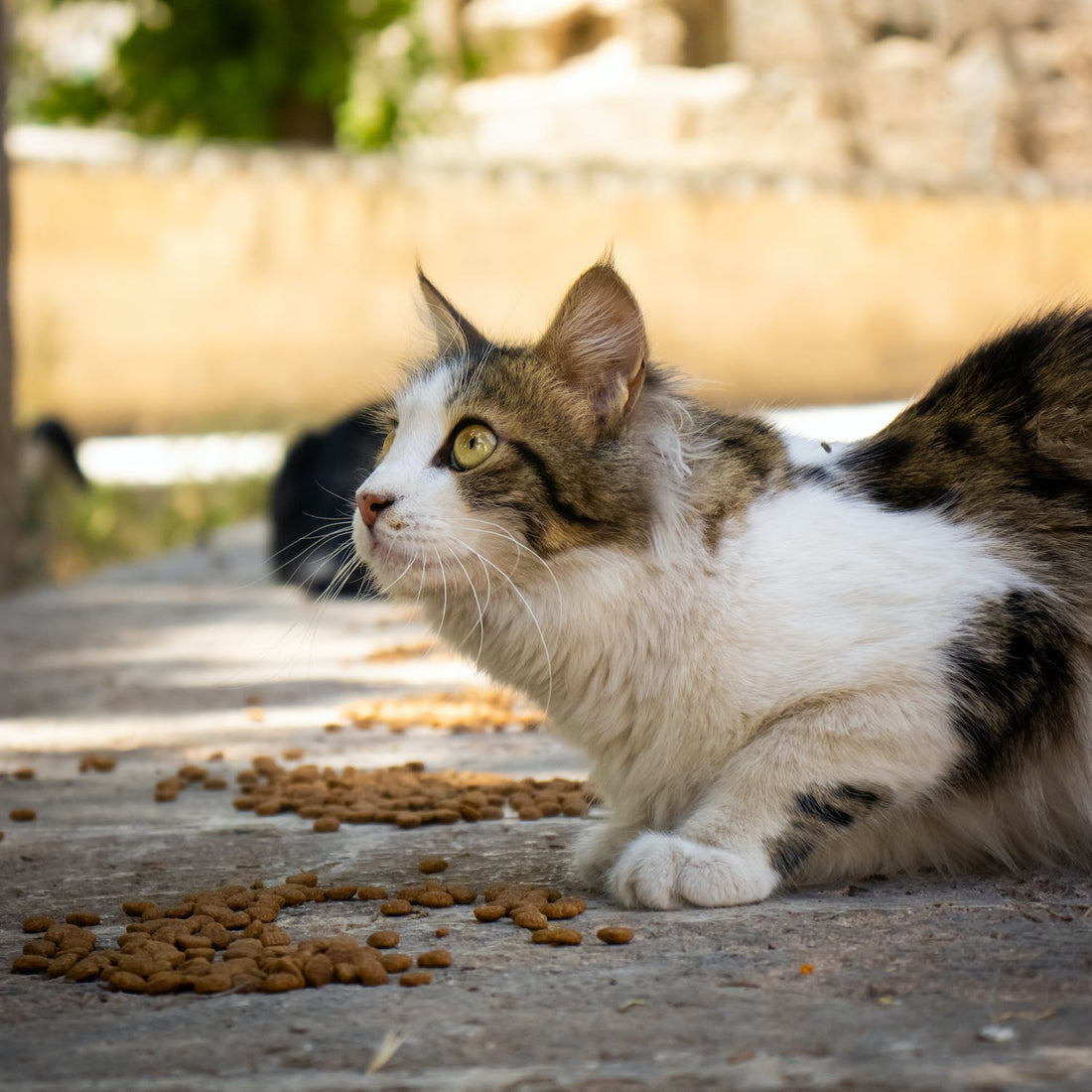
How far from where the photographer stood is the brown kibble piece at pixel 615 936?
2094mm

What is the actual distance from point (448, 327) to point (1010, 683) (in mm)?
1335

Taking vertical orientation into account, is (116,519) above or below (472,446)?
below

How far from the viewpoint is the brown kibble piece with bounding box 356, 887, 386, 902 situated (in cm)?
244

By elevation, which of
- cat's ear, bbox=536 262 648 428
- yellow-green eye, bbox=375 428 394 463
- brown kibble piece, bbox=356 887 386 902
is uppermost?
cat's ear, bbox=536 262 648 428

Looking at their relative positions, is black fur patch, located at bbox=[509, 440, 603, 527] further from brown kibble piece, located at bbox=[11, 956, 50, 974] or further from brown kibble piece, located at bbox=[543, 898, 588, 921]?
brown kibble piece, located at bbox=[11, 956, 50, 974]

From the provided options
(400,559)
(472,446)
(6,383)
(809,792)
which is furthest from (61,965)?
(6,383)

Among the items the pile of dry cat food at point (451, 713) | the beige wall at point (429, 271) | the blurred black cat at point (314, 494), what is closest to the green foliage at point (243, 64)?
the beige wall at point (429, 271)

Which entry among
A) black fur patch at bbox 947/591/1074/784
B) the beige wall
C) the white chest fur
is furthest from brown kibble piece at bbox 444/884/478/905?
the beige wall

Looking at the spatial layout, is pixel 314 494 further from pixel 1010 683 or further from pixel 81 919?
pixel 1010 683

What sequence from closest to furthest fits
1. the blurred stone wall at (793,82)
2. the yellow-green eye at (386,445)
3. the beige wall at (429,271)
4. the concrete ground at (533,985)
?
the concrete ground at (533,985), the yellow-green eye at (386,445), the beige wall at (429,271), the blurred stone wall at (793,82)

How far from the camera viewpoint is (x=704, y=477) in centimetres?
253

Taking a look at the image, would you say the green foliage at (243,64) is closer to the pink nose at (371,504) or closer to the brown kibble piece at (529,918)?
the pink nose at (371,504)

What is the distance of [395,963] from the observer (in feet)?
6.58

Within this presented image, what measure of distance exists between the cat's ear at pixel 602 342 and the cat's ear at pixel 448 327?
1.13 feet
